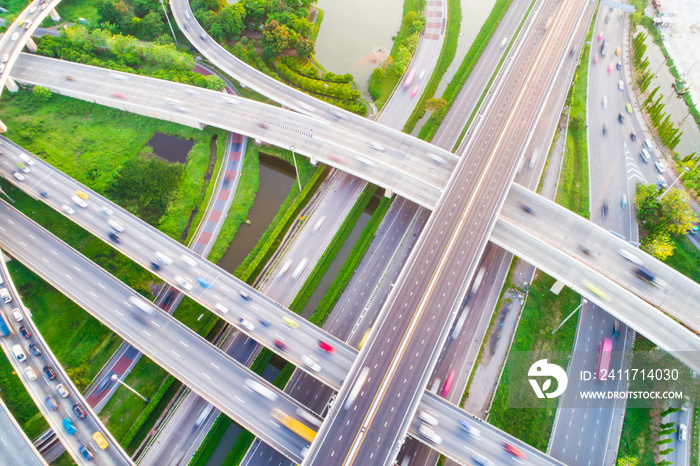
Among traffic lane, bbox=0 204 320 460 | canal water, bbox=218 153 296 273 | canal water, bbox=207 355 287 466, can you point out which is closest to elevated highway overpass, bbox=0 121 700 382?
traffic lane, bbox=0 204 320 460

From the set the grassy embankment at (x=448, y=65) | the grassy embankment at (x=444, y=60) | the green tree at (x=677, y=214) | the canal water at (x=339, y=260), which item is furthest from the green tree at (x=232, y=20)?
the green tree at (x=677, y=214)

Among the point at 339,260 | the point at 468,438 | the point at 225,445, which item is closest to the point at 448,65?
the point at 339,260

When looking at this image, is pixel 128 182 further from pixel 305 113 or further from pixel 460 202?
pixel 460 202

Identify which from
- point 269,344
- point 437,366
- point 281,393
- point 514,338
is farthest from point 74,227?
point 514,338

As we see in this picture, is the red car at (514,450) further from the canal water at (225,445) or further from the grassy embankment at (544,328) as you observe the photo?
the canal water at (225,445)

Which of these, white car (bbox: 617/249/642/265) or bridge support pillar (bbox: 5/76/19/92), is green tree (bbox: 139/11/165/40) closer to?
bridge support pillar (bbox: 5/76/19/92)

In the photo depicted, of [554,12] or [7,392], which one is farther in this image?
[554,12]
